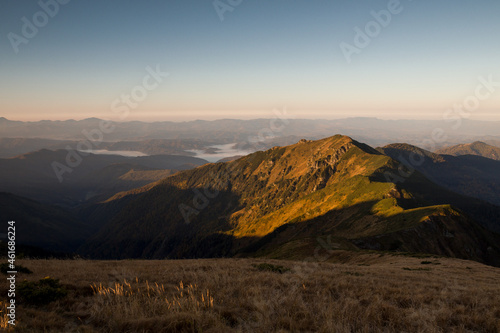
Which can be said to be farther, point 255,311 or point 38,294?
point 38,294

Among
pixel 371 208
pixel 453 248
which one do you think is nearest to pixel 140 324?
pixel 453 248

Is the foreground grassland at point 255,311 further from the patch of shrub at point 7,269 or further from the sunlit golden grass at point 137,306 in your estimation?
the patch of shrub at point 7,269

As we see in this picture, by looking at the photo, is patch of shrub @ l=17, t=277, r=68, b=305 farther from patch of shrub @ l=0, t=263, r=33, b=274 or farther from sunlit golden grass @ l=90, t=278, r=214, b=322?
patch of shrub @ l=0, t=263, r=33, b=274

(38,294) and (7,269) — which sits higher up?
(38,294)

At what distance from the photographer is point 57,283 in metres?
9.88

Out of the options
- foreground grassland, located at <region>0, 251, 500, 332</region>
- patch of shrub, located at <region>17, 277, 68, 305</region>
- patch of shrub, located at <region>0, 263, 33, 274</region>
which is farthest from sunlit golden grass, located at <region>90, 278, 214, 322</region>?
patch of shrub, located at <region>0, 263, 33, 274</region>

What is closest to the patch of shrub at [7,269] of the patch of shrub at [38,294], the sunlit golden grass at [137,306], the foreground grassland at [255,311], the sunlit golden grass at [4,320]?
the foreground grassland at [255,311]

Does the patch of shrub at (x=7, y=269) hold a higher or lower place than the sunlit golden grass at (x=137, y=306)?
lower

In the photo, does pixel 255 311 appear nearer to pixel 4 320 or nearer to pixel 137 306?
pixel 137 306

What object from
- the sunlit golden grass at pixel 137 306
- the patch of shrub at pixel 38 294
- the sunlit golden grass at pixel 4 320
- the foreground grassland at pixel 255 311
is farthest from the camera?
the patch of shrub at pixel 38 294

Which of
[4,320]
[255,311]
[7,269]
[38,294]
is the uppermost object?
[4,320]

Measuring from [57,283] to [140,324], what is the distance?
246 inches

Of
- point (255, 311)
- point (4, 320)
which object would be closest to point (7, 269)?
point (4, 320)

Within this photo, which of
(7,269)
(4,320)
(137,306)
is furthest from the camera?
(7,269)
